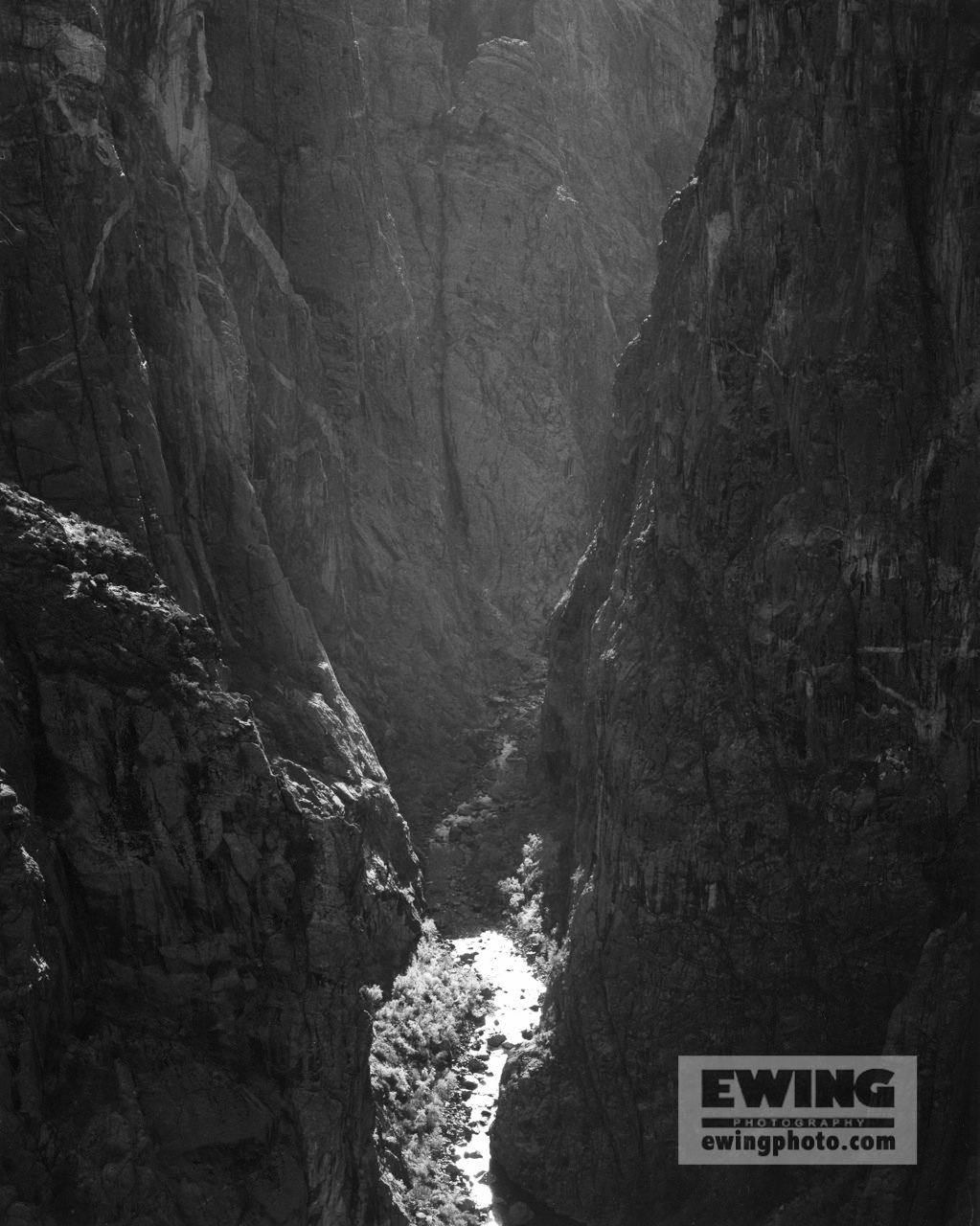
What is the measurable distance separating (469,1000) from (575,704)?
1240 cm

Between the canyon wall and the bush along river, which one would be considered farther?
the bush along river

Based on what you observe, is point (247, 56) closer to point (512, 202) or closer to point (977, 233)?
point (512, 202)

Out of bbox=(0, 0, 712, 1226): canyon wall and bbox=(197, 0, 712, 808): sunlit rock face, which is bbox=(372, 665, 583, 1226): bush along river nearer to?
bbox=(0, 0, 712, 1226): canyon wall

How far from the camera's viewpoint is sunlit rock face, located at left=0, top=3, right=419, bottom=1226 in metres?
30.8

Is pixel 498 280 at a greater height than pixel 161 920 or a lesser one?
greater

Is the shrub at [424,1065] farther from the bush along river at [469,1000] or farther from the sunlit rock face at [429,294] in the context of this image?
the sunlit rock face at [429,294]

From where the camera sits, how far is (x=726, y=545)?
1625 inches

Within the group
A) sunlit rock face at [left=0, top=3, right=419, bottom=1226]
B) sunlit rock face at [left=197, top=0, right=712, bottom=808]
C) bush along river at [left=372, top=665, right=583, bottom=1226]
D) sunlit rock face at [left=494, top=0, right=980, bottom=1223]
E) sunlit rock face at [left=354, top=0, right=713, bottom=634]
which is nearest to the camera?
sunlit rock face at [left=0, top=3, right=419, bottom=1226]

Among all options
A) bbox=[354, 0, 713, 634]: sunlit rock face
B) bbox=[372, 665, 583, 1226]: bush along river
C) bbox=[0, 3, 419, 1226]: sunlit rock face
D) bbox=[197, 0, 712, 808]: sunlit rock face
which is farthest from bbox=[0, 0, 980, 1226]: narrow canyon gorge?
bbox=[354, 0, 713, 634]: sunlit rock face

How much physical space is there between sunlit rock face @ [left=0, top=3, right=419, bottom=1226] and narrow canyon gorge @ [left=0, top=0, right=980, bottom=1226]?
0.09 metres

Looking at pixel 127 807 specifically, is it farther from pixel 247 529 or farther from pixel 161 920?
pixel 247 529

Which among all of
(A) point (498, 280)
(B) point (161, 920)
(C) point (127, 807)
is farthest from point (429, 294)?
(B) point (161, 920)

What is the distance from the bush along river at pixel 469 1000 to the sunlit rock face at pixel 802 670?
1.58 meters

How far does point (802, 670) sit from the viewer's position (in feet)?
128
